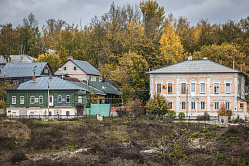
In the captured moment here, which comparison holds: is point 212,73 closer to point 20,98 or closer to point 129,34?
point 129,34

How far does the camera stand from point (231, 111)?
5316cm

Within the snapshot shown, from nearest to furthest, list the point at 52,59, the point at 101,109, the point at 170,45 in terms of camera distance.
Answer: the point at 101,109, the point at 170,45, the point at 52,59

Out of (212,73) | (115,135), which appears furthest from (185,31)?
(115,135)

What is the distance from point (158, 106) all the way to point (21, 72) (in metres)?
28.9

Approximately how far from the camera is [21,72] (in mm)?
67812

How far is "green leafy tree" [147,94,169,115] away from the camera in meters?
51.9

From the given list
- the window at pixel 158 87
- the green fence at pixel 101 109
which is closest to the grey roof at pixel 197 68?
the window at pixel 158 87

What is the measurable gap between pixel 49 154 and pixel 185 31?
6317 cm

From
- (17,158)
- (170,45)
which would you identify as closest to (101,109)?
(17,158)

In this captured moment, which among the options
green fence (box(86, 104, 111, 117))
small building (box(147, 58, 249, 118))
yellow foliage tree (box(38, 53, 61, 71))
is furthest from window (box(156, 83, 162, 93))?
yellow foliage tree (box(38, 53, 61, 71))

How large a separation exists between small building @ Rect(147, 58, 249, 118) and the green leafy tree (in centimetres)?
424

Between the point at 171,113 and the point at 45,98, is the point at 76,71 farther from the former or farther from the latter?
the point at 171,113

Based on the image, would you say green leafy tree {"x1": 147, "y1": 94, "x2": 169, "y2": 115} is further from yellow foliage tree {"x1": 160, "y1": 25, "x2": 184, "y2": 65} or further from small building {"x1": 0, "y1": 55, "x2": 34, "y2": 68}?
small building {"x1": 0, "y1": 55, "x2": 34, "y2": 68}

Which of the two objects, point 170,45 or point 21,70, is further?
point 170,45
